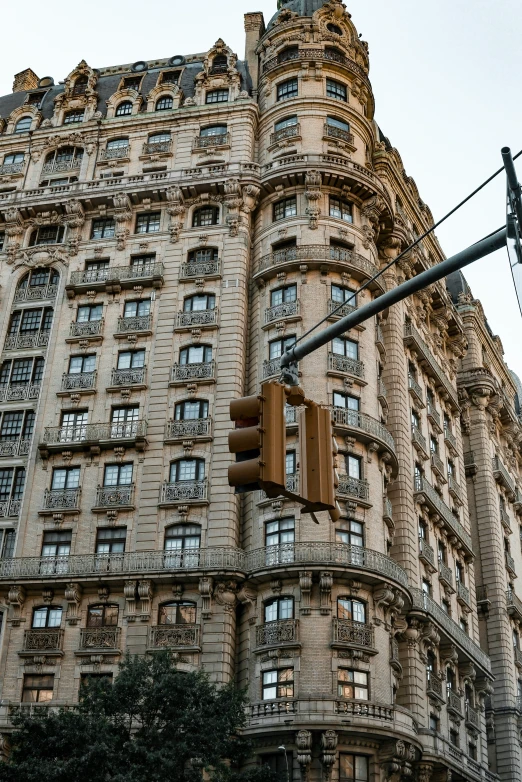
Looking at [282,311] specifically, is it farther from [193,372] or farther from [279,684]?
[279,684]

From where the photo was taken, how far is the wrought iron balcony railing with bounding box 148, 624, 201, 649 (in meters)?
44.5

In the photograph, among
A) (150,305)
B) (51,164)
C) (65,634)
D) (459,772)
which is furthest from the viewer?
(51,164)

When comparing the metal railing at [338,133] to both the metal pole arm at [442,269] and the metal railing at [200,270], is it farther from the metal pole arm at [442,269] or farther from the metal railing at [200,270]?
the metal pole arm at [442,269]

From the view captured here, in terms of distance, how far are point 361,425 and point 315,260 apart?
10.1m

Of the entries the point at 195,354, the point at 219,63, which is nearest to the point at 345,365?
the point at 195,354

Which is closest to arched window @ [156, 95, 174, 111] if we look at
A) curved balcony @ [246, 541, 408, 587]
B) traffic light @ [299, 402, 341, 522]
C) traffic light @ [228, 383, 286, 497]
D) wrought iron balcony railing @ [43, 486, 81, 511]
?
wrought iron balcony railing @ [43, 486, 81, 511]

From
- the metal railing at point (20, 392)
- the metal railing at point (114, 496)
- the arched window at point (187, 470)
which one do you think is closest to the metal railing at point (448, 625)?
the arched window at point (187, 470)

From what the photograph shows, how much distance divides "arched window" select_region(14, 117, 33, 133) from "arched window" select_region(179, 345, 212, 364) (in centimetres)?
2394

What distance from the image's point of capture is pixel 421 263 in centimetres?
6638

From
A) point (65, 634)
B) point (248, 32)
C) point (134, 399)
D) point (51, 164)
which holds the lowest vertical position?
point (65, 634)

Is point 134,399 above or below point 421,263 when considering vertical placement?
below

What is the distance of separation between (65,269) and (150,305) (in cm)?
654

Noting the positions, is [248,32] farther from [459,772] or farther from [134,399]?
[459,772]

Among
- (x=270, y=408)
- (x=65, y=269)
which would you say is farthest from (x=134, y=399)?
(x=270, y=408)
